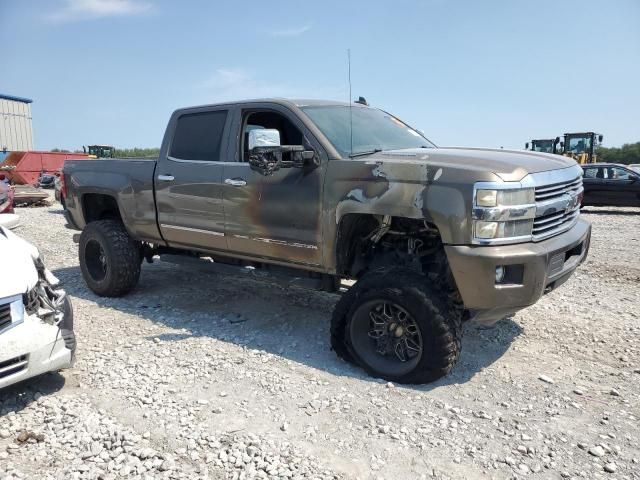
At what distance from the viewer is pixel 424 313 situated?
11.6ft

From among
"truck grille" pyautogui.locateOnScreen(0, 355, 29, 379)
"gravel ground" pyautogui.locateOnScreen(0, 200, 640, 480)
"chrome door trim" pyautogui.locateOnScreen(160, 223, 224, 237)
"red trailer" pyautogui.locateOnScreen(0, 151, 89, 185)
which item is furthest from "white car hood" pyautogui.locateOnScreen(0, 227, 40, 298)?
"red trailer" pyautogui.locateOnScreen(0, 151, 89, 185)

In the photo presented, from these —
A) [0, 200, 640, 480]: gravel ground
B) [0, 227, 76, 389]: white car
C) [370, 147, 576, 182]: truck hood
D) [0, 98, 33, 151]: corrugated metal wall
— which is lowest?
[0, 200, 640, 480]: gravel ground

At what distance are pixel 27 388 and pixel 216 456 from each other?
66.8 inches

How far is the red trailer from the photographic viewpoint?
23.3m

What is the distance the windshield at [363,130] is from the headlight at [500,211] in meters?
1.24

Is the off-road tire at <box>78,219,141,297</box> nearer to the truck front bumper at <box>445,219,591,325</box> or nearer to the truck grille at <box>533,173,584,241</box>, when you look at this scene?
the truck front bumper at <box>445,219,591,325</box>

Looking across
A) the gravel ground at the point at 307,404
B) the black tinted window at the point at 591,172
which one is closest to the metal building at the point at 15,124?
the black tinted window at the point at 591,172

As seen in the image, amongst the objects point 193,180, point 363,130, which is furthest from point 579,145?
point 193,180

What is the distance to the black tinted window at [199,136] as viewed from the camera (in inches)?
195

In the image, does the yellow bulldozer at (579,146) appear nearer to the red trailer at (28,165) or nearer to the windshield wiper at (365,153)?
the windshield wiper at (365,153)

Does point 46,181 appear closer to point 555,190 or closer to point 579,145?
point 579,145

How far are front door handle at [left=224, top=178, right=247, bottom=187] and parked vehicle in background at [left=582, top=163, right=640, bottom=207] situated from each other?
Answer: 42.6ft

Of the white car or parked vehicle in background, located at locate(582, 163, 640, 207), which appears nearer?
the white car

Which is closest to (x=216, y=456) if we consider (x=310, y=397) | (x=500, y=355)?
(x=310, y=397)
